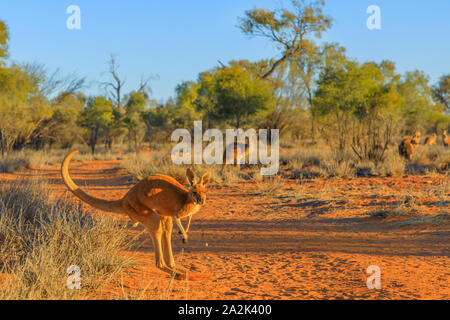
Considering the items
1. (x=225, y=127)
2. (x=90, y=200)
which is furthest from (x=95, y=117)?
(x=90, y=200)

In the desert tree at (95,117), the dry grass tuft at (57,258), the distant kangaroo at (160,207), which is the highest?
the desert tree at (95,117)

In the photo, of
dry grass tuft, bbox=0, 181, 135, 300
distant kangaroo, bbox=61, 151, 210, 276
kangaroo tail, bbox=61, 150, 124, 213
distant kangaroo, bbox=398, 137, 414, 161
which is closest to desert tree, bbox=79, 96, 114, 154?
distant kangaroo, bbox=398, 137, 414, 161

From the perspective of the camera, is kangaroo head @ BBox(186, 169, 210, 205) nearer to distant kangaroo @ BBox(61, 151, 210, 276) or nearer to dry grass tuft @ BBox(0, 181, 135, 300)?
distant kangaroo @ BBox(61, 151, 210, 276)

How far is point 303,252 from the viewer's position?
5.51 m

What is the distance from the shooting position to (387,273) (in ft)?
14.6

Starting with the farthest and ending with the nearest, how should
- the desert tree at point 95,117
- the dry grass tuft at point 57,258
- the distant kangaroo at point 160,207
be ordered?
the desert tree at point 95,117
the distant kangaroo at point 160,207
the dry grass tuft at point 57,258

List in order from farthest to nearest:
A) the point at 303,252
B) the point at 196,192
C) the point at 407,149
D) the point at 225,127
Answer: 1. the point at 225,127
2. the point at 407,149
3. the point at 303,252
4. the point at 196,192

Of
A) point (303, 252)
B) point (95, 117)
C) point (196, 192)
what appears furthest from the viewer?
point (95, 117)

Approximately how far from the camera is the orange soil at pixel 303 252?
12.8 feet

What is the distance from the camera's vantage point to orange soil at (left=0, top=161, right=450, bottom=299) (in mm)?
3906

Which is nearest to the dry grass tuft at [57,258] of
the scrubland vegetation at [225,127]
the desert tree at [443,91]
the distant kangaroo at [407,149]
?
the scrubland vegetation at [225,127]

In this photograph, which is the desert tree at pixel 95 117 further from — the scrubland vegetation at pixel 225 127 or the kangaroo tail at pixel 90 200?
the kangaroo tail at pixel 90 200

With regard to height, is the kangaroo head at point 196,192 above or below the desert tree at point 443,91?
below

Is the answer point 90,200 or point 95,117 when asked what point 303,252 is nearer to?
point 90,200
